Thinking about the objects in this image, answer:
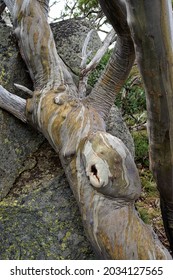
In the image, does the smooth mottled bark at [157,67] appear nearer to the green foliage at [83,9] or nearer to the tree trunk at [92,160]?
the tree trunk at [92,160]

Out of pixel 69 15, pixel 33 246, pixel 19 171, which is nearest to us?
pixel 33 246

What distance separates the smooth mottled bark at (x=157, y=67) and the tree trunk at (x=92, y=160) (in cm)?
26

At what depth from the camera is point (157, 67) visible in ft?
5.43

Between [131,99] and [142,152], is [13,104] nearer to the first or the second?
[131,99]

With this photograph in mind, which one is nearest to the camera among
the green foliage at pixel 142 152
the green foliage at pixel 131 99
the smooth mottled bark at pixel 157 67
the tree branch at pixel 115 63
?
the smooth mottled bark at pixel 157 67

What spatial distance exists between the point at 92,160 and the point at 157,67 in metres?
0.78

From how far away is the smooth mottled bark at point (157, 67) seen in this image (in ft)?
4.85

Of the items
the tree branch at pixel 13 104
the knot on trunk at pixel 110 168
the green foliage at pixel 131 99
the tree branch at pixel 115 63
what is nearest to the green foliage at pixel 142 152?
the green foliage at pixel 131 99

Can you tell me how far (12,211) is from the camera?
2.52m

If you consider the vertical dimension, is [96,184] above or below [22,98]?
below
